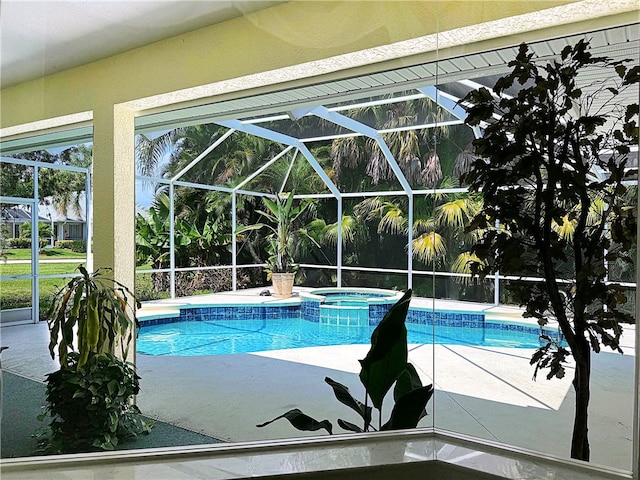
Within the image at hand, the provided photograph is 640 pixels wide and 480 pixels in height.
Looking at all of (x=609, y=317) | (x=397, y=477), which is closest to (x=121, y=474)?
(x=397, y=477)

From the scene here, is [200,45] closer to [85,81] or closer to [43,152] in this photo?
[85,81]

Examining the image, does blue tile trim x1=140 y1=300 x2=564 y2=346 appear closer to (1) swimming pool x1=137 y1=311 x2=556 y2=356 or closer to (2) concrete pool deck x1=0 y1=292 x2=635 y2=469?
(1) swimming pool x1=137 y1=311 x2=556 y2=356

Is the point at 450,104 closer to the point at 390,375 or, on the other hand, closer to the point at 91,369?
the point at 390,375

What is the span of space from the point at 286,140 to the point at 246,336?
9.51 ft

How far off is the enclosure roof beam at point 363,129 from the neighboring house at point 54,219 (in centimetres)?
348

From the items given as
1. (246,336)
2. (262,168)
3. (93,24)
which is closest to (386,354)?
(93,24)

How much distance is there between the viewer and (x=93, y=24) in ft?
7.79

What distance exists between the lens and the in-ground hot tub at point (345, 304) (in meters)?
6.72

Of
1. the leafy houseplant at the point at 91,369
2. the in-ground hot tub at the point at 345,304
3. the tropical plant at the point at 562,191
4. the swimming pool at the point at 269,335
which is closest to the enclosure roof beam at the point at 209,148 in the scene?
the swimming pool at the point at 269,335

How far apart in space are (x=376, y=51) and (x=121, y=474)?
2.15 m

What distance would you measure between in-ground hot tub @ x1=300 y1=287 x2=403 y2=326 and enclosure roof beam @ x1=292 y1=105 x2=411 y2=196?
1593mm

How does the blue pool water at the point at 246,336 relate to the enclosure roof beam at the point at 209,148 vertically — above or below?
below

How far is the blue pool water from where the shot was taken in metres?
3.93

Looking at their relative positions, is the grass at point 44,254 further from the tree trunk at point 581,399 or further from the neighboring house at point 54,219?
the tree trunk at point 581,399
